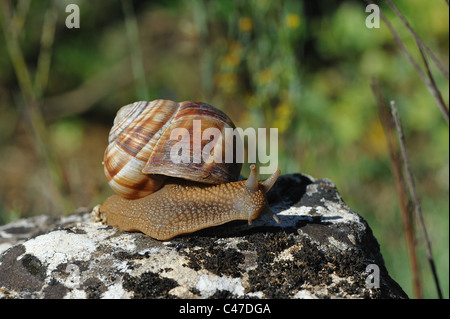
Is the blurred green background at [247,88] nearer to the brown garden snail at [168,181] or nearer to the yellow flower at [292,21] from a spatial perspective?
the yellow flower at [292,21]

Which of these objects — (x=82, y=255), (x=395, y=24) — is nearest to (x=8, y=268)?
(x=82, y=255)

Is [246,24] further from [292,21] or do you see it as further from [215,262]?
[215,262]

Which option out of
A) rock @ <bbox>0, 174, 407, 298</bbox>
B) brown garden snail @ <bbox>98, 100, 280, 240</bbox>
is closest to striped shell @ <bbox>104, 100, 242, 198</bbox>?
brown garden snail @ <bbox>98, 100, 280, 240</bbox>

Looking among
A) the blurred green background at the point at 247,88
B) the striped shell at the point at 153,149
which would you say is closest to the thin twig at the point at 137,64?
the blurred green background at the point at 247,88

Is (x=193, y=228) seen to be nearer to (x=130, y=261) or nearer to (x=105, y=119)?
(x=130, y=261)

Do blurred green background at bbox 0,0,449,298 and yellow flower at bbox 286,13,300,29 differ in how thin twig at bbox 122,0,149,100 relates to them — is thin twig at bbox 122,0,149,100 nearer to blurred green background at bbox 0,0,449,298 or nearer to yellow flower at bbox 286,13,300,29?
blurred green background at bbox 0,0,449,298
